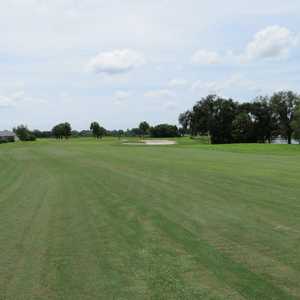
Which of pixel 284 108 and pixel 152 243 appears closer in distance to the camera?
pixel 152 243

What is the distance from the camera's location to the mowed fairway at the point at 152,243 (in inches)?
184

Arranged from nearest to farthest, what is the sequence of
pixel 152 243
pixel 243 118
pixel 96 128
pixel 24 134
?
pixel 152 243 < pixel 243 118 < pixel 24 134 < pixel 96 128

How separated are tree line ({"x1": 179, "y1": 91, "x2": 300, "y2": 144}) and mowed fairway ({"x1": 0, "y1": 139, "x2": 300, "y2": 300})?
248 feet

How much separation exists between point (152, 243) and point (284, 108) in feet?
278

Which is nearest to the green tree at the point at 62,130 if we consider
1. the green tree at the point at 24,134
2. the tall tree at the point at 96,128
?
the tall tree at the point at 96,128

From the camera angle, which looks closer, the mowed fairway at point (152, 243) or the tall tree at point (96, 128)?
the mowed fairway at point (152, 243)

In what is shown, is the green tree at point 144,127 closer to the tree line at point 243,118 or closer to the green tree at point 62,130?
the green tree at point 62,130

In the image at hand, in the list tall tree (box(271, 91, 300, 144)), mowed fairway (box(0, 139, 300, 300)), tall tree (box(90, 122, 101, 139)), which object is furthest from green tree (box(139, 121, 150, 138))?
mowed fairway (box(0, 139, 300, 300))

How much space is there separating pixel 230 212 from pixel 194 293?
14.4 feet

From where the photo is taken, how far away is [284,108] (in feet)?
283

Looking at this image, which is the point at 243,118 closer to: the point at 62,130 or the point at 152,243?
the point at 62,130

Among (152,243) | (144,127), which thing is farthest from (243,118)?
(152,243)

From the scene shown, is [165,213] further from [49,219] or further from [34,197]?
[34,197]

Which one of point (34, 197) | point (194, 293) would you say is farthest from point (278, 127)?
point (194, 293)
